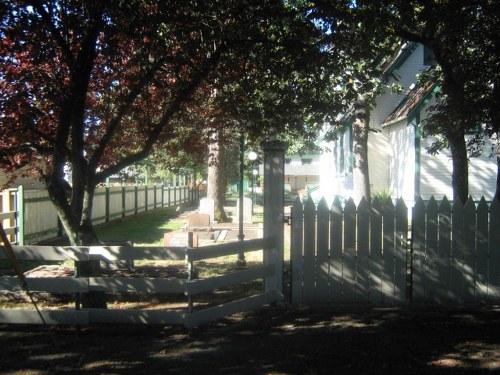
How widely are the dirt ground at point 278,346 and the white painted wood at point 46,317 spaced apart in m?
0.13

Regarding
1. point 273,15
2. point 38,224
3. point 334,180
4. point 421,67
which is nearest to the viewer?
point 273,15

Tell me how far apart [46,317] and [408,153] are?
1401 centimetres

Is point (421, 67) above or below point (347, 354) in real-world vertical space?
above

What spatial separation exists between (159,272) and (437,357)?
5260 mm

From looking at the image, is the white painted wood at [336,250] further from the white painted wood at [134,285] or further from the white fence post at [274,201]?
the white painted wood at [134,285]

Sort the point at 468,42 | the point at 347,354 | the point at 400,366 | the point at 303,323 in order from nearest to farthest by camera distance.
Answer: the point at 400,366, the point at 347,354, the point at 303,323, the point at 468,42

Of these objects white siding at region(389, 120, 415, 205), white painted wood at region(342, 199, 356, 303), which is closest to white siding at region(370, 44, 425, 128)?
white siding at region(389, 120, 415, 205)

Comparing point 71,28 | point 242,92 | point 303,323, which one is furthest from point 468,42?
point 71,28

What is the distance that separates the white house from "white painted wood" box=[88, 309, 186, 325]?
32.7 ft

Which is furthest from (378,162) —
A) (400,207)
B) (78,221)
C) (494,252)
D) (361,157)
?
(78,221)

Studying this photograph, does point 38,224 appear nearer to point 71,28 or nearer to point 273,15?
point 71,28

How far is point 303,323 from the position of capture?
5773 millimetres

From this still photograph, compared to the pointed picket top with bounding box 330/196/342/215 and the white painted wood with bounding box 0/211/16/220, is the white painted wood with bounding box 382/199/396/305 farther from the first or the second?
the white painted wood with bounding box 0/211/16/220

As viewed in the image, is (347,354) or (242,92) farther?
(242,92)
